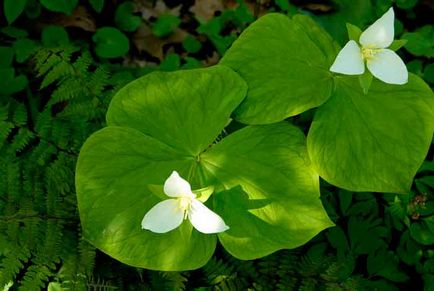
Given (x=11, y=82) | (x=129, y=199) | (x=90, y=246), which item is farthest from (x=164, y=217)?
(x=11, y=82)

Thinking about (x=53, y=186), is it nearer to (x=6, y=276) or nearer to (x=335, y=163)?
(x=6, y=276)

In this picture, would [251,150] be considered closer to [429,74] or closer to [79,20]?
[429,74]

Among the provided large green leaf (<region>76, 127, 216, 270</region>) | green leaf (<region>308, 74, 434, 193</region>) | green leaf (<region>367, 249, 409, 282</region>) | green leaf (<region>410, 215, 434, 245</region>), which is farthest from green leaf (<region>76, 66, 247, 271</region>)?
green leaf (<region>410, 215, 434, 245</region>)

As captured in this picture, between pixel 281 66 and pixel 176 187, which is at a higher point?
pixel 281 66

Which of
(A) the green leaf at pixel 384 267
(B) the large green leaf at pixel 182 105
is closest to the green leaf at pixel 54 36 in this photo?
(B) the large green leaf at pixel 182 105

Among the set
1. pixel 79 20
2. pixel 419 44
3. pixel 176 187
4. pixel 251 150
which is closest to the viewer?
pixel 176 187

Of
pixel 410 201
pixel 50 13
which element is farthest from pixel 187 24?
pixel 410 201
